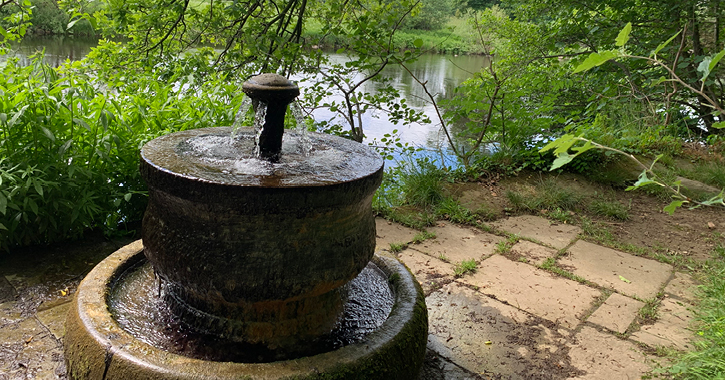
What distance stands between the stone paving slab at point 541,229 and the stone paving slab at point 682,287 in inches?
31.5

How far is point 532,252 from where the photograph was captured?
148 inches

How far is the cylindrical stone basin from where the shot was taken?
1731mm

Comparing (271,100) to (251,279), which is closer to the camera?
(251,279)

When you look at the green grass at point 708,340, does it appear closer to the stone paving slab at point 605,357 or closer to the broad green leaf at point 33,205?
the stone paving slab at point 605,357

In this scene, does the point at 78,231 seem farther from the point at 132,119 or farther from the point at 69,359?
the point at 69,359

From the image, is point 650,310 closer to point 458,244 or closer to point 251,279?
point 458,244

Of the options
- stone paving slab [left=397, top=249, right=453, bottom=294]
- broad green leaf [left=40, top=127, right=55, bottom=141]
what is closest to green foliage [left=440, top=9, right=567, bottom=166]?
stone paving slab [left=397, top=249, right=453, bottom=294]

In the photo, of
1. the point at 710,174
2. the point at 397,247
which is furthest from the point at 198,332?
the point at 710,174

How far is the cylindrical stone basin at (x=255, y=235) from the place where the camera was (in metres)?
1.73

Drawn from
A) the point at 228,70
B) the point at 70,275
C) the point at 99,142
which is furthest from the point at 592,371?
the point at 228,70

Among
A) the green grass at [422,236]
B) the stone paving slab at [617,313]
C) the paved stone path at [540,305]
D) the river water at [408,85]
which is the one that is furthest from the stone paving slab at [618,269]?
the river water at [408,85]

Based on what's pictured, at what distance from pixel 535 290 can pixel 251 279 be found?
6.85ft

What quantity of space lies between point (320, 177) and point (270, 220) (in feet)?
0.83

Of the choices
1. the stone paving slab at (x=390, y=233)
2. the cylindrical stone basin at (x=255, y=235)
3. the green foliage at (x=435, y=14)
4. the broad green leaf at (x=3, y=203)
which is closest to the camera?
the cylindrical stone basin at (x=255, y=235)
